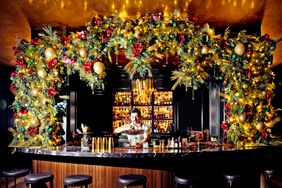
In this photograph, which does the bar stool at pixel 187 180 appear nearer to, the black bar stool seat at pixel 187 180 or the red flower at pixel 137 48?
the black bar stool seat at pixel 187 180

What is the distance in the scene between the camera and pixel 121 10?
6.02 meters

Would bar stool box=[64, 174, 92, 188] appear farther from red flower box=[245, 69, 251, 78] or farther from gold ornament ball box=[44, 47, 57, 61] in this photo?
red flower box=[245, 69, 251, 78]

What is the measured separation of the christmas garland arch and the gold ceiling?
82cm

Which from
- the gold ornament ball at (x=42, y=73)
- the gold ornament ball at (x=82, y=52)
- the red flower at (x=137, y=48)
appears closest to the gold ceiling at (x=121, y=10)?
the red flower at (x=137, y=48)

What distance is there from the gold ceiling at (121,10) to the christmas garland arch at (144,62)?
2.69 ft

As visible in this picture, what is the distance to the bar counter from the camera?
4.19 metres

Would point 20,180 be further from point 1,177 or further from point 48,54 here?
point 48,54

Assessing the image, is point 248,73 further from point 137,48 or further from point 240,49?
point 137,48

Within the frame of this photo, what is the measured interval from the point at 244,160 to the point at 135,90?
3887mm

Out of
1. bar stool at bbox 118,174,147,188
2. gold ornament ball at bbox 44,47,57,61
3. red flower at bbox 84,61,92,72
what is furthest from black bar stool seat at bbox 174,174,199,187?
gold ornament ball at bbox 44,47,57,61

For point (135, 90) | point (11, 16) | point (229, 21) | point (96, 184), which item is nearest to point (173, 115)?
point (135, 90)

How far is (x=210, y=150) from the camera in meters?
4.31

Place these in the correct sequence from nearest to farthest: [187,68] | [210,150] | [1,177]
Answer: [210,150] < [187,68] < [1,177]

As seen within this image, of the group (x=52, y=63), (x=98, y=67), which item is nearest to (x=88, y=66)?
(x=98, y=67)
